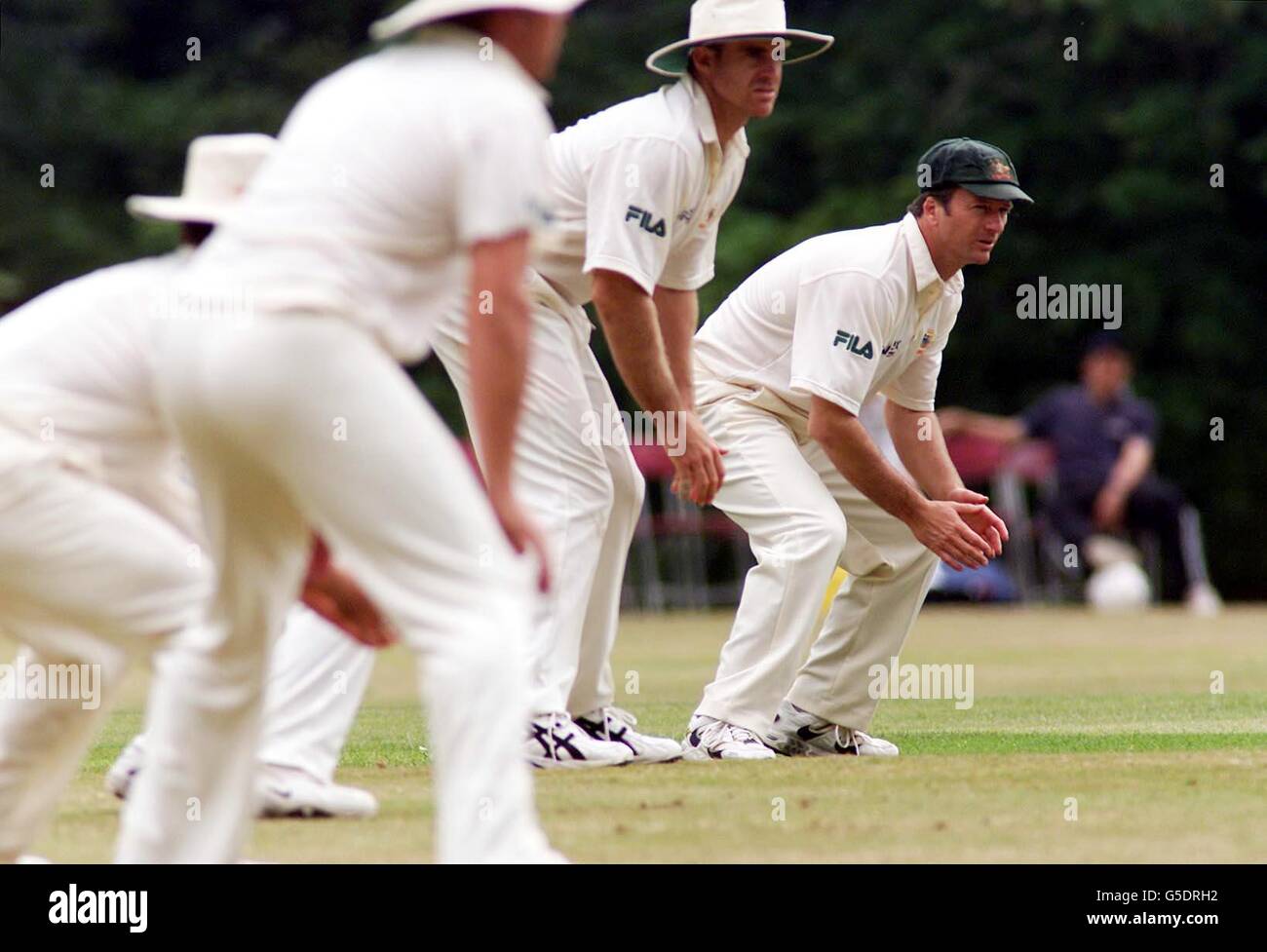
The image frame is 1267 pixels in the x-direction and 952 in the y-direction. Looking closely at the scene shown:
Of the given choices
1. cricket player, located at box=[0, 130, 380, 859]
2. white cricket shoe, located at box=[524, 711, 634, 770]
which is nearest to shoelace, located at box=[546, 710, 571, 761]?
white cricket shoe, located at box=[524, 711, 634, 770]

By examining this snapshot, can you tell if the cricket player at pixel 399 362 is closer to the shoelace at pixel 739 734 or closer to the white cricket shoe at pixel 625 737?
the white cricket shoe at pixel 625 737

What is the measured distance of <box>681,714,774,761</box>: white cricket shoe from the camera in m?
7.85

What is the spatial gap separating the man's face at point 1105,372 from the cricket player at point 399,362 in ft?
57.4

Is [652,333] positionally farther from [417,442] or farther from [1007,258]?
[1007,258]

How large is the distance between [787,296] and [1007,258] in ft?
70.5

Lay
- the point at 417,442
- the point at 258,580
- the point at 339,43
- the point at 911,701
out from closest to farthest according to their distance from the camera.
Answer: the point at 417,442, the point at 258,580, the point at 911,701, the point at 339,43

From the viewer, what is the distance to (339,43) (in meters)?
32.9

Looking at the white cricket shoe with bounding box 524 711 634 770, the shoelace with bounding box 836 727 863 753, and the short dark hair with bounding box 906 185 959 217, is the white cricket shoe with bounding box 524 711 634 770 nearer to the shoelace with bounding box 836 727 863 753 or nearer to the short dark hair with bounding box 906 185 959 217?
the shoelace with bounding box 836 727 863 753

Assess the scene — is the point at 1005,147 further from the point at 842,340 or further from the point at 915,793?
the point at 915,793

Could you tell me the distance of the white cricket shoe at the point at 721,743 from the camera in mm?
7848

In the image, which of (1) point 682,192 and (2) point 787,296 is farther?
(2) point 787,296

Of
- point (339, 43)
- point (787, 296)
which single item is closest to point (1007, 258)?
point (339, 43)

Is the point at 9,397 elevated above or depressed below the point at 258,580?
above

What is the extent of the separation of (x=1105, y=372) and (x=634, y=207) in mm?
15094
